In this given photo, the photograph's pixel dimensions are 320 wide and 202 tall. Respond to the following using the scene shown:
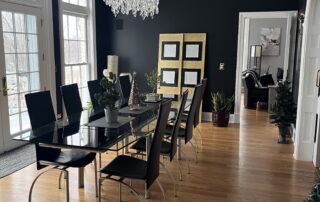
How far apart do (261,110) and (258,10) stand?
274cm

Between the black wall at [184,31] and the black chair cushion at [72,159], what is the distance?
3849 millimetres

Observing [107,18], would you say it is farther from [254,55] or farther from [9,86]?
[254,55]

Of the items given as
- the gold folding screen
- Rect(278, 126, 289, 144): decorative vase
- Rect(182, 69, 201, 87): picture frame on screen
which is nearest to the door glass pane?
the gold folding screen

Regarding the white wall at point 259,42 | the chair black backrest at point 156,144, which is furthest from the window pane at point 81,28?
the white wall at point 259,42

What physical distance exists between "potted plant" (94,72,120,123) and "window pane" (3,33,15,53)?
2.15 m

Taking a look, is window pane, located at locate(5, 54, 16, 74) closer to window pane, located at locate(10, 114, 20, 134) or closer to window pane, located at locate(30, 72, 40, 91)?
window pane, located at locate(30, 72, 40, 91)

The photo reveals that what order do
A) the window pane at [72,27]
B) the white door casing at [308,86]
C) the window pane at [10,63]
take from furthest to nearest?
the window pane at [72,27], the window pane at [10,63], the white door casing at [308,86]

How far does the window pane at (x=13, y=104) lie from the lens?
14.9ft

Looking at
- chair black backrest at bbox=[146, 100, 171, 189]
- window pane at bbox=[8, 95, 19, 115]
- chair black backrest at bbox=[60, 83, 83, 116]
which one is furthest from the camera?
window pane at bbox=[8, 95, 19, 115]

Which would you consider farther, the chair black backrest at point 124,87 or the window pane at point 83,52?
the window pane at point 83,52

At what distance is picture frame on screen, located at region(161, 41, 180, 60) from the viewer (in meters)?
6.49

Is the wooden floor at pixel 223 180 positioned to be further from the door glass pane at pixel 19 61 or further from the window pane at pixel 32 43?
the window pane at pixel 32 43

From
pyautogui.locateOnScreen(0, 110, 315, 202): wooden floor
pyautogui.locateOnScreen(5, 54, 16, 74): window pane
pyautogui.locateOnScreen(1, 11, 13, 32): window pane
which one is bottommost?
pyautogui.locateOnScreen(0, 110, 315, 202): wooden floor

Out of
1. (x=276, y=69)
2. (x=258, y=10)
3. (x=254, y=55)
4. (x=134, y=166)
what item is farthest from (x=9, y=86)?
(x=276, y=69)
